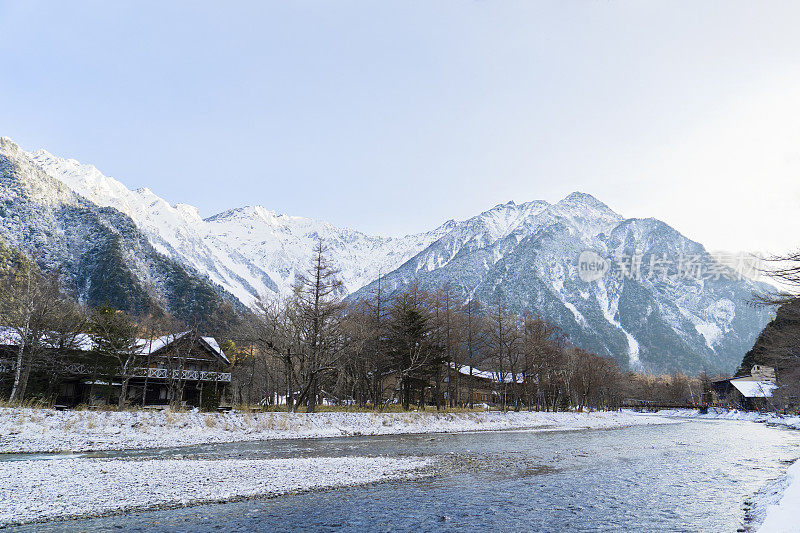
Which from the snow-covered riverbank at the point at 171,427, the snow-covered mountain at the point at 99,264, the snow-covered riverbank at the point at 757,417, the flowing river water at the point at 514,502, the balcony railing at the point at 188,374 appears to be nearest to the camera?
the flowing river water at the point at 514,502

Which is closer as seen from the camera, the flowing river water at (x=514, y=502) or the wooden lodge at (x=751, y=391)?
the flowing river water at (x=514, y=502)

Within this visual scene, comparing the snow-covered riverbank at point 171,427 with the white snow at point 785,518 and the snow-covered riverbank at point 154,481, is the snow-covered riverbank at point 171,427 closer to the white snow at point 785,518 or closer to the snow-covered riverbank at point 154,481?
the snow-covered riverbank at point 154,481

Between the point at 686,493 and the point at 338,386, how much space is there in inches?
2397

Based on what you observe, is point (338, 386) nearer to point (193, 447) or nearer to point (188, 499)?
point (193, 447)

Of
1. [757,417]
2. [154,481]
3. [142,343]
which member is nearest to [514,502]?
[154,481]

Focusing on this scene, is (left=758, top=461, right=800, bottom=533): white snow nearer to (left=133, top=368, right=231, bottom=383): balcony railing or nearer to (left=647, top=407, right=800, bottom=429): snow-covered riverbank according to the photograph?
(left=133, top=368, right=231, bottom=383): balcony railing

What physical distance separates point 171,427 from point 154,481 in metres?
19.3

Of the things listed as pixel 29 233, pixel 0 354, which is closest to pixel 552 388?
pixel 0 354

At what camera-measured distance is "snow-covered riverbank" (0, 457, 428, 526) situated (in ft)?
38.3

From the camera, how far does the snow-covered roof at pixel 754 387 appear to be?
107m

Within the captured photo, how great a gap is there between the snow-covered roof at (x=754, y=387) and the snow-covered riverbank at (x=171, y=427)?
9621 cm

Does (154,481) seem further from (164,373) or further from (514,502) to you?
(164,373)

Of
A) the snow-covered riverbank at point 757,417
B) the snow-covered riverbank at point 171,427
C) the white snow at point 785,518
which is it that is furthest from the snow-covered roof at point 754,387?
the white snow at point 785,518

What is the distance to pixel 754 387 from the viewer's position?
11550 centimetres
